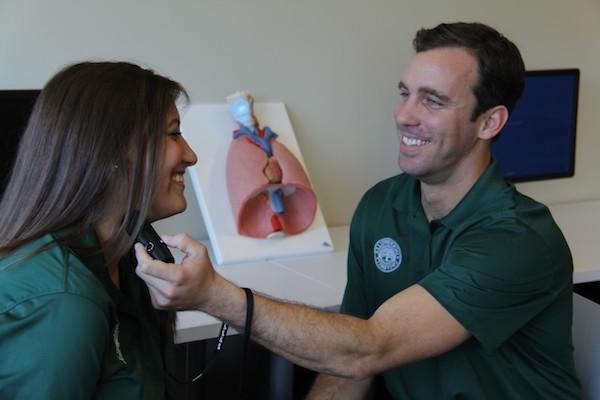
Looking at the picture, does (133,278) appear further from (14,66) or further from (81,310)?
(14,66)

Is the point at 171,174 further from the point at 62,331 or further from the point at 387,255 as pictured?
the point at 387,255

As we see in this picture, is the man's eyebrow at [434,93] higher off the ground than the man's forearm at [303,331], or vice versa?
the man's eyebrow at [434,93]

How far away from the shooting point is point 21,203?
1.10 m

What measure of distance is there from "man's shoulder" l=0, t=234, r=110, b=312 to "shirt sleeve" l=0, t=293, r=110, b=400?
0.04 ft

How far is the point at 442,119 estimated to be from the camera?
1605 millimetres

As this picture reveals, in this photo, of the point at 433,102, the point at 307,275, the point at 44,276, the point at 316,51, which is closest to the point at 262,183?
the point at 307,275

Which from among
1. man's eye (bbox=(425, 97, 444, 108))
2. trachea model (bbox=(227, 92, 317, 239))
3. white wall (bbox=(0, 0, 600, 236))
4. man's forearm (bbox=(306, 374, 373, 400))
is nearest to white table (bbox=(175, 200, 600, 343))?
trachea model (bbox=(227, 92, 317, 239))

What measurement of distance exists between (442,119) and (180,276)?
0.80m

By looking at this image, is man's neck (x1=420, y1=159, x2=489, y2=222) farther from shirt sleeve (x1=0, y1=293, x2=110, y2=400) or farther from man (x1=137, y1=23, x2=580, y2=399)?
shirt sleeve (x1=0, y1=293, x2=110, y2=400)

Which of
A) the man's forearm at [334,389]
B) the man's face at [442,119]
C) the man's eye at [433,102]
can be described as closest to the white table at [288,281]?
the man's forearm at [334,389]

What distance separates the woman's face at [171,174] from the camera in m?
1.19

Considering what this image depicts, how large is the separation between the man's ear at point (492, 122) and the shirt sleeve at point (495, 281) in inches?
11.7

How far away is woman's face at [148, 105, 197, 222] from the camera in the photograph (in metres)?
1.19

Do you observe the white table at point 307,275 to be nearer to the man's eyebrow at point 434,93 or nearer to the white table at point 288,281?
the white table at point 288,281
